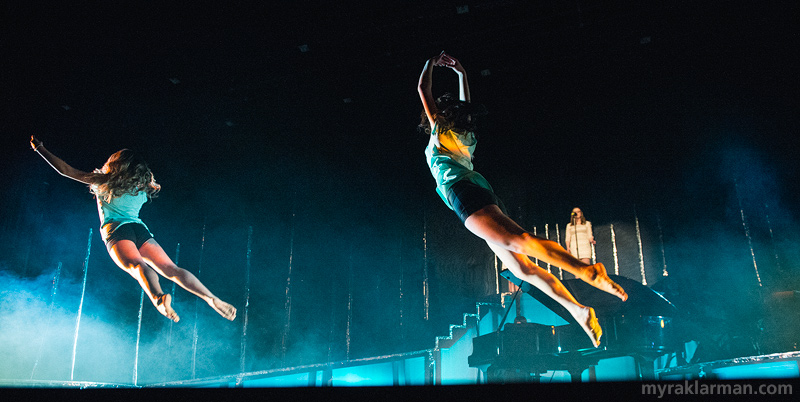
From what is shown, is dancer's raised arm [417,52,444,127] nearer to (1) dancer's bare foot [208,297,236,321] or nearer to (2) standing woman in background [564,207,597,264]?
(1) dancer's bare foot [208,297,236,321]

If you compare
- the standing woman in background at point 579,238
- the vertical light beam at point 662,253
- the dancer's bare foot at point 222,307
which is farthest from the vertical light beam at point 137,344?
the vertical light beam at point 662,253

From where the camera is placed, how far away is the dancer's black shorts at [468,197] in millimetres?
2719

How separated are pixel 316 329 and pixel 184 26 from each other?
352cm

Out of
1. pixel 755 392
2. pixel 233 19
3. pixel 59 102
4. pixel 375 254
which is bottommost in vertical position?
pixel 755 392

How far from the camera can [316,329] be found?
592 centimetres

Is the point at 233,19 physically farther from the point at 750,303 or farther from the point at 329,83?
the point at 750,303

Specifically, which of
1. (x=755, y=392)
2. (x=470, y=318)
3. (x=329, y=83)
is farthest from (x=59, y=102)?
(x=755, y=392)

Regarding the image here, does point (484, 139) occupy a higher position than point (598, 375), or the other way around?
point (484, 139)

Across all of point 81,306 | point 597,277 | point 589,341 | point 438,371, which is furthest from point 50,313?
point 597,277

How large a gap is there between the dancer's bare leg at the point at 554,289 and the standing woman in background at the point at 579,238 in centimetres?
434

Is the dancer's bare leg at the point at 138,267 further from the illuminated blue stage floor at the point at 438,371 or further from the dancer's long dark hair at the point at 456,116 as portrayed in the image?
the dancer's long dark hair at the point at 456,116

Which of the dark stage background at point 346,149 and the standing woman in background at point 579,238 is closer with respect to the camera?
the dark stage background at point 346,149

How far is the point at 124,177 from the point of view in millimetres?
4238

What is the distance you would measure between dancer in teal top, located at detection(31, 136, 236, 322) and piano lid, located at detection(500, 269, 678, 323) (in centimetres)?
249
